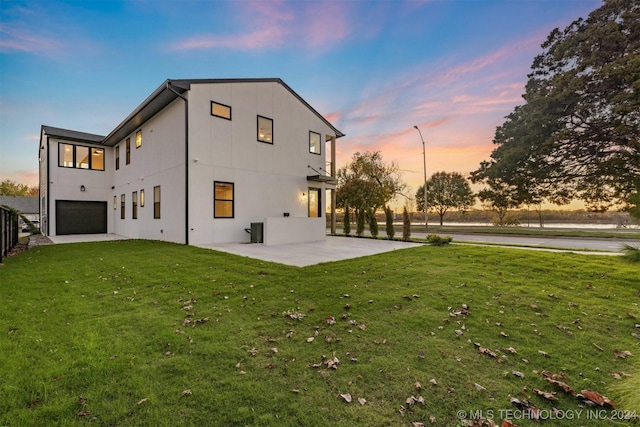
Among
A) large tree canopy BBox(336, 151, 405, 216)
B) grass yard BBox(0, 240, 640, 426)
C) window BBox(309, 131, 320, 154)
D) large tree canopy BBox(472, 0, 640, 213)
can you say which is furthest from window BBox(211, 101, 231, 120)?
large tree canopy BBox(336, 151, 405, 216)

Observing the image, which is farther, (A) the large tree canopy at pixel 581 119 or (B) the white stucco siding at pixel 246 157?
(B) the white stucco siding at pixel 246 157

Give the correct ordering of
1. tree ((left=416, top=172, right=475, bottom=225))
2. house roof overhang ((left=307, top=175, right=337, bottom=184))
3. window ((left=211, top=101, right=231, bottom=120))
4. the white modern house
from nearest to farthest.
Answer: the white modern house
window ((left=211, top=101, right=231, bottom=120))
house roof overhang ((left=307, top=175, right=337, bottom=184))
tree ((left=416, top=172, right=475, bottom=225))

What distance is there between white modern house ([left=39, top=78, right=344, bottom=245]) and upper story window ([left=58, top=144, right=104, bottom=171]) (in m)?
0.06

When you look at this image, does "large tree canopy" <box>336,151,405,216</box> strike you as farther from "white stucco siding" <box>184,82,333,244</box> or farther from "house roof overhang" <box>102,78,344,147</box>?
"white stucco siding" <box>184,82,333,244</box>

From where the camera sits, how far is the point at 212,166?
11375mm

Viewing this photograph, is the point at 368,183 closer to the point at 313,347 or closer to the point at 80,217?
the point at 80,217

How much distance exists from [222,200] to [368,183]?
22.8 m

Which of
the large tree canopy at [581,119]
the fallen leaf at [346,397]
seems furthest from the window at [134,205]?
the large tree canopy at [581,119]

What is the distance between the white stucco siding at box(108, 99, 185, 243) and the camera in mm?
11258

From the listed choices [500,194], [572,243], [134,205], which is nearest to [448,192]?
[500,194]

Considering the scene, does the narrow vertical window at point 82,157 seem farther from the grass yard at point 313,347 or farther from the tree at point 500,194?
the tree at point 500,194

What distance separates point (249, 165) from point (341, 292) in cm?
895

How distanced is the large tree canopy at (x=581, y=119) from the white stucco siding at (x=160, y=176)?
50.6 ft

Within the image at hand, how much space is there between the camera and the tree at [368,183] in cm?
3195
